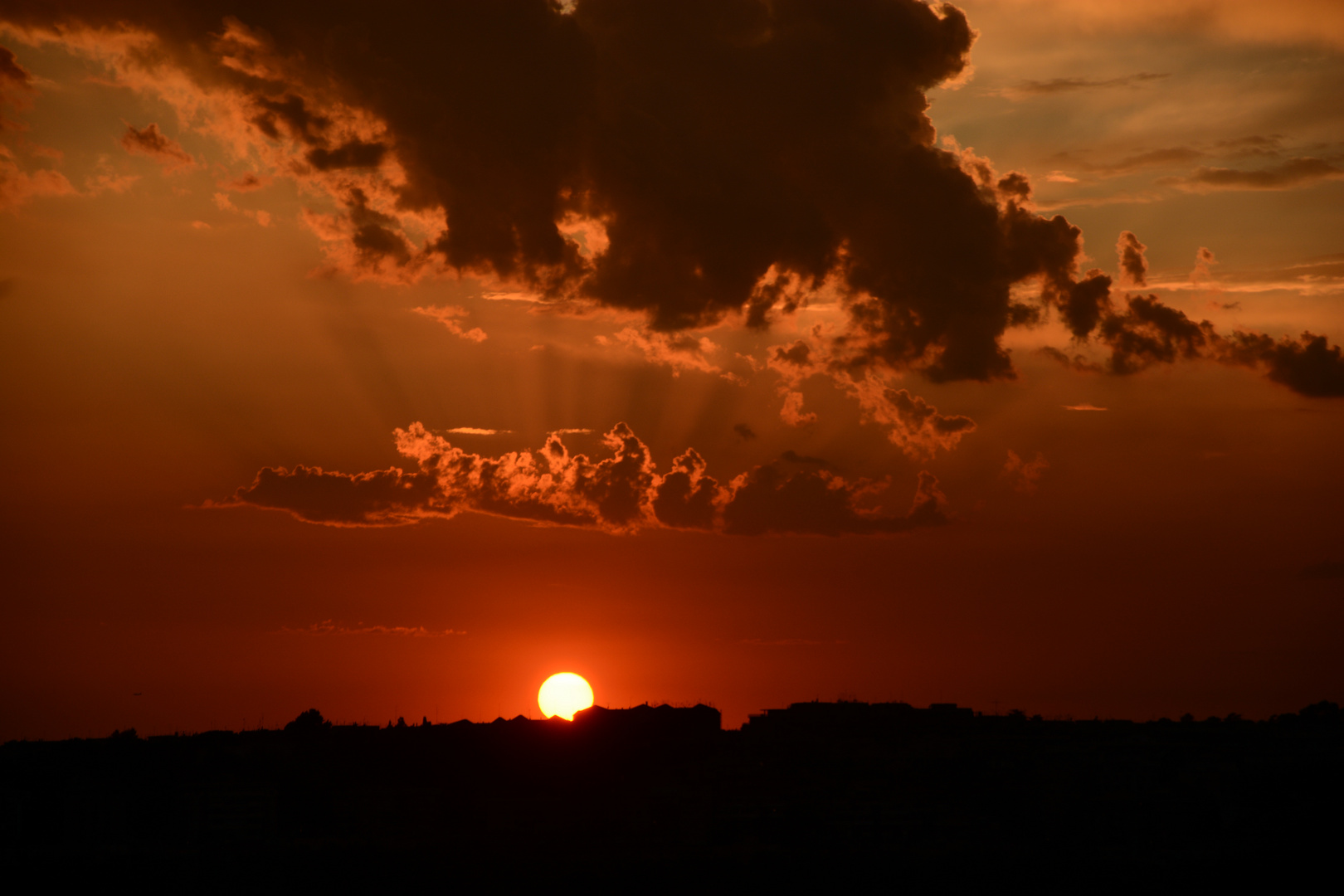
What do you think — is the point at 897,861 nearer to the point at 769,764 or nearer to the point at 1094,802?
the point at 1094,802

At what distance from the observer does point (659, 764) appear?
465 ft

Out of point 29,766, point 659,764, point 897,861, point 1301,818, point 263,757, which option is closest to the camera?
point 897,861

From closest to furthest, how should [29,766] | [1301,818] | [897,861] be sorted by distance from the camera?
1. [897,861]
2. [1301,818]
3. [29,766]

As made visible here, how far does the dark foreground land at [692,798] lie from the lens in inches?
3745

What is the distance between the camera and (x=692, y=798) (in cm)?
11181

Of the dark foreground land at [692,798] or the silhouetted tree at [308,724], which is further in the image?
the silhouetted tree at [308,724]

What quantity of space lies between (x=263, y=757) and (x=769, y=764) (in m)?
51.3

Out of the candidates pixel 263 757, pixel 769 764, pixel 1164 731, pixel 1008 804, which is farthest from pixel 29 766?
pixel 1164 731

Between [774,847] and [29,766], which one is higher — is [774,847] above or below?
below

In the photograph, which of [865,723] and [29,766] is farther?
[865,723]

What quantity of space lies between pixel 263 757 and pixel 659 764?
41.8 metres

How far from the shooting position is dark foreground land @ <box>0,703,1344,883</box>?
312ft

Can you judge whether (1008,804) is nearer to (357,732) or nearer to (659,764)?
(659,764)

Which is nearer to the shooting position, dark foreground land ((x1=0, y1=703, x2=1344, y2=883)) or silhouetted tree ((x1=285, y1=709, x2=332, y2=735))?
dark foreground land ((x1=0, y1=703, x2=1344, y2=883))
